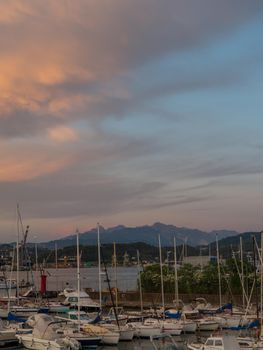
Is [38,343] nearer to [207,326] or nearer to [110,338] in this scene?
[110,338]

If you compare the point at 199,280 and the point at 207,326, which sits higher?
the point at 199,280

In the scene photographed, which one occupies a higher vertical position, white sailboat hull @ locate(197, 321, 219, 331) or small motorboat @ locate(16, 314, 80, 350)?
small motorboat @ locate(16, 314, 80, 350)

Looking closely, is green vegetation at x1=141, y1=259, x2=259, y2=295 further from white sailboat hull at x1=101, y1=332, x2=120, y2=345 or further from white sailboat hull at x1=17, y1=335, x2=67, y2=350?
white sailboat hull at x1=17, y1=335, x2=67, y2=350

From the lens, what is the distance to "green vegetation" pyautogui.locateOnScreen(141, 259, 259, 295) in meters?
64.4

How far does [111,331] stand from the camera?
40688mm

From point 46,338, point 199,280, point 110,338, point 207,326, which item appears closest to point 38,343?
point 46,338

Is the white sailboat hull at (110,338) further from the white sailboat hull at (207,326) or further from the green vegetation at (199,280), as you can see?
the green vegetation at (199,280)

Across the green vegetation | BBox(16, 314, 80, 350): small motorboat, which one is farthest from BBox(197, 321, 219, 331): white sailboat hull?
the green vegetation

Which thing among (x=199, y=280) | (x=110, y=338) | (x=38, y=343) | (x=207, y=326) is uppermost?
(x=199, y=280)

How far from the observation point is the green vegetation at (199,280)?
2537 inches

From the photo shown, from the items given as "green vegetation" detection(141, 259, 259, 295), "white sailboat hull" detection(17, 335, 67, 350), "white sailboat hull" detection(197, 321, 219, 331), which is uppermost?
"green vegetation" detection(141, 259, 259, 295)

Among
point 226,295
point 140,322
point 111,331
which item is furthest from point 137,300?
point 111,331

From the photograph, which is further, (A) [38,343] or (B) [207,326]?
(B) [207,326]

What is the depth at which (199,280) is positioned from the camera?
67.8 meters
